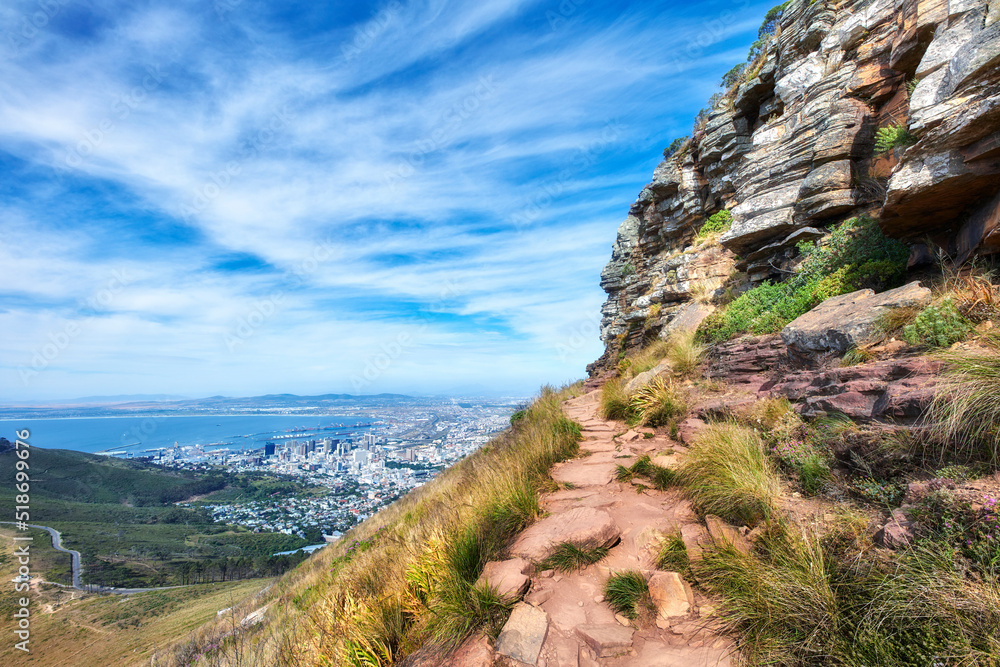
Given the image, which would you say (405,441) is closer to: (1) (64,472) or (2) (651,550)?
(1) (64,472)

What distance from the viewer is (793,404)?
185 inches

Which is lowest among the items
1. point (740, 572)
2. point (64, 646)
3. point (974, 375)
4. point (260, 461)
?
point (260, 461)

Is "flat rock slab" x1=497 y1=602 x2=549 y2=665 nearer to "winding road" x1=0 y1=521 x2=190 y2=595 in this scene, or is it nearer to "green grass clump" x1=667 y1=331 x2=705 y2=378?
"green grass clump" x1=667 y1=331 x2=705 y2=378

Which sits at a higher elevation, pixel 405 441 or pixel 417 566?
pixel 417 566

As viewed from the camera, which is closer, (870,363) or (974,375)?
(974,375)

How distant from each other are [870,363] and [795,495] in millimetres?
1844

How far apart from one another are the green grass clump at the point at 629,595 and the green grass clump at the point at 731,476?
111 cm

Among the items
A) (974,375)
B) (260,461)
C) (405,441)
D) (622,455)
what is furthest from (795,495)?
(260,461)

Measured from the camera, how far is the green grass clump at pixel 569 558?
3352mm

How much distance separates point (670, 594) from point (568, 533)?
1009mm

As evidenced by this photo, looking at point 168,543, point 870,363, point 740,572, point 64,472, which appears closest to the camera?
point 740,572

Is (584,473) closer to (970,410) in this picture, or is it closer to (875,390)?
(875,390)

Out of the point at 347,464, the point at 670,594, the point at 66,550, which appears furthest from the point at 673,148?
the point at 347,464

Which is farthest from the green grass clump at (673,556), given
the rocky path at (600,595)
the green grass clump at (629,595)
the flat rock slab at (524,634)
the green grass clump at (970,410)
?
the green grass clump at (970,410)
